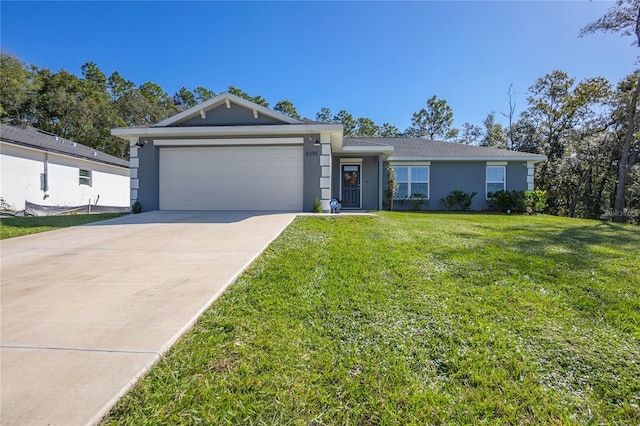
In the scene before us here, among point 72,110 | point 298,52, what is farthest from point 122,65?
point 298,52

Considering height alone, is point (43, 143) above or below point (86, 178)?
above

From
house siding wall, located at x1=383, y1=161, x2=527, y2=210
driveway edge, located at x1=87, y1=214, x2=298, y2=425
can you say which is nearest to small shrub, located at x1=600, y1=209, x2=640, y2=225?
house siding wall, located at x1=383, y1=161, x2=527, y2=210

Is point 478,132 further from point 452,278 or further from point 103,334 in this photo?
point 103,334

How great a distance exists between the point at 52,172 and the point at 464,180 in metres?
20.5

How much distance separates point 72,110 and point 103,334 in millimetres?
32552

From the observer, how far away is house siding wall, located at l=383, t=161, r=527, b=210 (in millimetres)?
14859

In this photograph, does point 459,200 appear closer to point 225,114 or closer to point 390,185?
point 390,185

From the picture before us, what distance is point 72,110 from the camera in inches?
1033

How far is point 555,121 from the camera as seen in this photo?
22219 millimetres

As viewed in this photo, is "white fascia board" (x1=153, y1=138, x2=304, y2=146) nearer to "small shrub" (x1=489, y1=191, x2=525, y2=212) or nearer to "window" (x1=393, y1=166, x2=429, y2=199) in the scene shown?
"window" (x1=393, y1=166, x2=429, y2=199)

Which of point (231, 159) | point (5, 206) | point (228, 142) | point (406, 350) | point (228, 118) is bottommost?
point (406, 350)

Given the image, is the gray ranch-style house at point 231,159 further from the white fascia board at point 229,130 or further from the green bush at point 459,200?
the green bush at point 459,200

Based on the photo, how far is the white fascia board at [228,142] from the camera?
10.2 metres

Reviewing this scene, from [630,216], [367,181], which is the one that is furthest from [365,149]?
[630,216]
